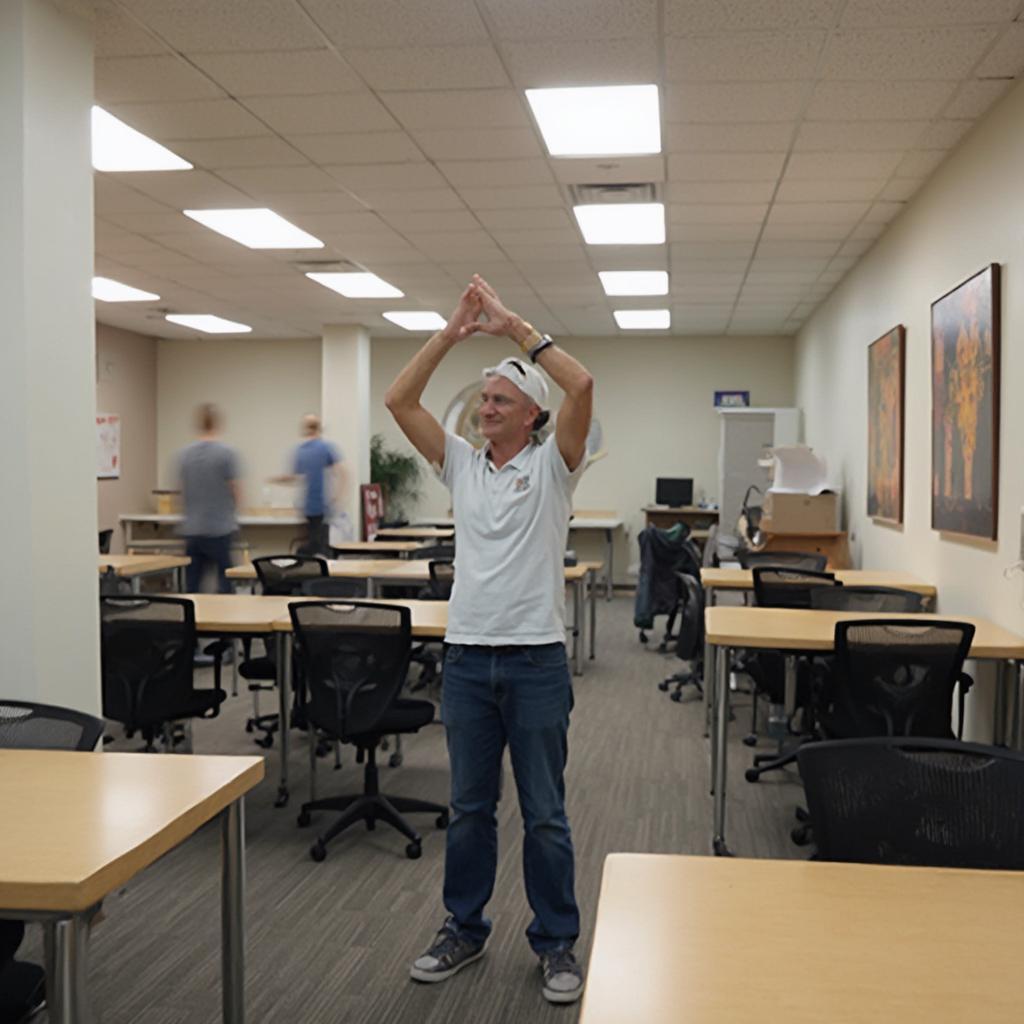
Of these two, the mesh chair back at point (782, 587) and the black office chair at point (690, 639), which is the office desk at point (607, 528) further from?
the mesh chair back at point (782, 587)

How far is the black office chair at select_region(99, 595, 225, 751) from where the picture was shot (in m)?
4.23

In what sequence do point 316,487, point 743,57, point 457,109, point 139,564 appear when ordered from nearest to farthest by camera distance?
point 743,57, point 457,109, point 139,564, point 316,487

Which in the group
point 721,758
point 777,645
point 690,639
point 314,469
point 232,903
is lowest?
point 721,758

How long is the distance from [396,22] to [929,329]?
11.4ft

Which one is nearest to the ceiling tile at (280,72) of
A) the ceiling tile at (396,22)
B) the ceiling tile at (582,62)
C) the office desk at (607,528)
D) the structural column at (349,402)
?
the ceiling tile at (396,22)

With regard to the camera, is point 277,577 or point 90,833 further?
point 277,577

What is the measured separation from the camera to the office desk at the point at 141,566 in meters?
6.93

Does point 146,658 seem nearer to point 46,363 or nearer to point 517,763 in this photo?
point 46,363

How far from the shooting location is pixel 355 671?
161 inches

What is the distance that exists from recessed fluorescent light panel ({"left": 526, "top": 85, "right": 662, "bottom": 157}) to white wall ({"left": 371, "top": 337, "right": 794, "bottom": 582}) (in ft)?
24.5

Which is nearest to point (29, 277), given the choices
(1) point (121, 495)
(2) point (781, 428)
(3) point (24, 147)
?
(3) point (24, 147)

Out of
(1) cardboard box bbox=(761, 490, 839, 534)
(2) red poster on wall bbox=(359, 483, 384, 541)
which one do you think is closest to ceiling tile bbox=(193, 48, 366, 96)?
(1) cardboard box bbox=(761, 490, 839, 534)

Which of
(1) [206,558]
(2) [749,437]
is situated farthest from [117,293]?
(2) [749,437]

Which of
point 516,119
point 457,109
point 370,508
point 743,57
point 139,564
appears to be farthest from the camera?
point 370,508
